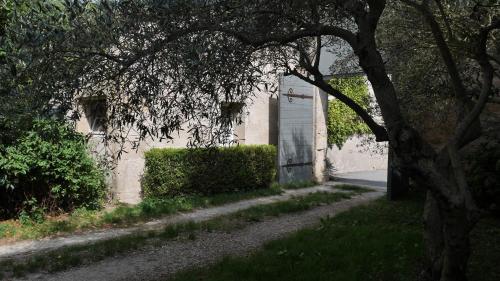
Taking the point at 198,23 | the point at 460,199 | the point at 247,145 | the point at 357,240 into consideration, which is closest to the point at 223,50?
the point at 198,23

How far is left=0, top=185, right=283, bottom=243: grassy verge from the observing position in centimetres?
742

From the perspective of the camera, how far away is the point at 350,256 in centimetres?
568

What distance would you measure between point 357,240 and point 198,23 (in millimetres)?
4151

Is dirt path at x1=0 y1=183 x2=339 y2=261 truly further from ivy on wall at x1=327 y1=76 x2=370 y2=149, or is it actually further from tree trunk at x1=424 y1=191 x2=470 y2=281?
ivy on wall at x1=327 y1=76 x2=370 y2=149

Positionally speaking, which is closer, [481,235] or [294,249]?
[294,249]

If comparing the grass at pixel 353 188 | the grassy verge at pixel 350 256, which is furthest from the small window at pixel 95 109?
the grass at pixel 353 188

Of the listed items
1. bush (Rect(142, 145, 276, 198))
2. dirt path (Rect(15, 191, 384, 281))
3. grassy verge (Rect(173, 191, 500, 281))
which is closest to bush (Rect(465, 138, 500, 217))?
grassy verge (Rect(173, 191, 500, 281))

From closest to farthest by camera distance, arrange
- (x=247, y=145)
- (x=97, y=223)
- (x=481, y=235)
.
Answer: (x=481, y=235) < (x=97, y=223) < (x=247, y=145)

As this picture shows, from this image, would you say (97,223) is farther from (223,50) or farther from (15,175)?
(223,50)

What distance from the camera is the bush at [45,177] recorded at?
24.5ft

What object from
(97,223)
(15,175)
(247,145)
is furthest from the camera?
(247,145)

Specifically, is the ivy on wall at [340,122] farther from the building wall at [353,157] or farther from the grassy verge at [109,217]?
the grassy verge at [109,217]

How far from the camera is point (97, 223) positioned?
809 cm

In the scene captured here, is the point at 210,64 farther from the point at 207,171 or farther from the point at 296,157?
the point at 296,157
